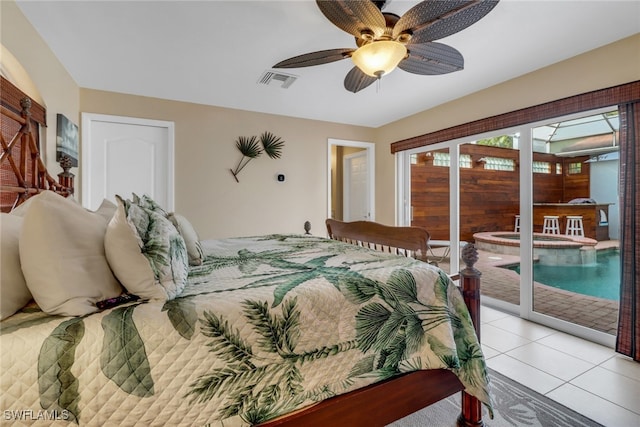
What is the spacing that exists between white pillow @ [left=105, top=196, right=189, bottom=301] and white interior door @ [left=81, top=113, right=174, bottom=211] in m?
2.61

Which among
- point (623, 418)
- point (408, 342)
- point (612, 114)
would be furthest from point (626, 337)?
point (408, 342)

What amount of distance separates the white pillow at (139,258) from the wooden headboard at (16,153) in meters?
0.95

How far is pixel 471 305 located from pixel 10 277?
5.69 feet

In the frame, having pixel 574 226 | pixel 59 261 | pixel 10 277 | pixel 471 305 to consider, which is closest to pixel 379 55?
pixel 471 305

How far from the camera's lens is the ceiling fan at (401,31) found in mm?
1372

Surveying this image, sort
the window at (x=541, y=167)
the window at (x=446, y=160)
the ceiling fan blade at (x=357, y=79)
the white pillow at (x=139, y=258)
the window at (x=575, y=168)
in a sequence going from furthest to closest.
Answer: the window at (x=446, y=160)
the window at (x=541, y=167)
the window at (x=575, y=168)
the ceiling fan blade at (x=357, y=79)
the white pillow at (x=139, y=258)

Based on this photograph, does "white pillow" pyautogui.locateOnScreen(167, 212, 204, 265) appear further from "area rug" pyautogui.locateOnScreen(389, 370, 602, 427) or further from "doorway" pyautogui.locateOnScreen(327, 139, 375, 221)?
"doorway" pyautogui.locateOnScreen(327, 139, 375, 221)

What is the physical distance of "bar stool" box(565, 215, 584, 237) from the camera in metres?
2.80

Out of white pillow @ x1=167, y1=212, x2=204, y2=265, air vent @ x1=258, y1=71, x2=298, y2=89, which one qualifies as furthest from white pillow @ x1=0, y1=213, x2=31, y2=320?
air vent @ x1=258, y1=71, x2=298, y2=89

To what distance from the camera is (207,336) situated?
0.89m

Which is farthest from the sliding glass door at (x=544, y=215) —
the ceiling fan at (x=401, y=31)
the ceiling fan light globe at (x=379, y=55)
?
the ceiling fan light globe at (x=379, y=55)

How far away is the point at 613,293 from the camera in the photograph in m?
2.39

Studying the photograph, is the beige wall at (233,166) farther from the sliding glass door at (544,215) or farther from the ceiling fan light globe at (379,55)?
the ceiling fan light globe at (379,55)

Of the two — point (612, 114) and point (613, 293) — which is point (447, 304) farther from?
point (612, 114)
